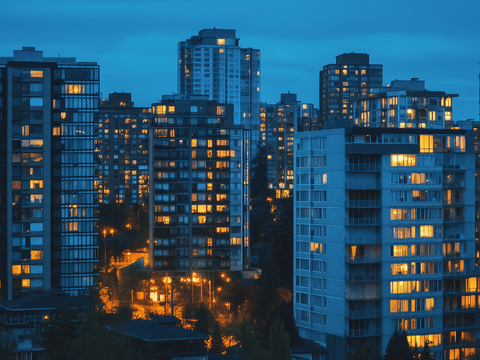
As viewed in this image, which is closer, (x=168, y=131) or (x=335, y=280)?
(x=335, y=280)

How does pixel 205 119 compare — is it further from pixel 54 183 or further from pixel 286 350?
pixel 286 350

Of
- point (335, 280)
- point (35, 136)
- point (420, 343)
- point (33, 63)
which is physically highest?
point (33, 63)

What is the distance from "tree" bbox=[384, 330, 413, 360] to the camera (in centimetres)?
8000

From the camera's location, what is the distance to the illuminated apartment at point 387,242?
289ft

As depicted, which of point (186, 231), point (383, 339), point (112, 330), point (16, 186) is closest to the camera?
point (112, 330)

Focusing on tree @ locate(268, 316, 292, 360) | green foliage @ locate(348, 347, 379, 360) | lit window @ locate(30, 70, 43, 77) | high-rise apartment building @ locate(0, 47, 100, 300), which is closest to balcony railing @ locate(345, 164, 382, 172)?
green foliage @ locate(348, 347, 379, 360)

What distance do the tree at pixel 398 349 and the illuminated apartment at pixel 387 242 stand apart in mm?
5751

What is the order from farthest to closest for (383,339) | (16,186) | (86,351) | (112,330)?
(16,186) → (383,339) → (112,330) → (86,351)

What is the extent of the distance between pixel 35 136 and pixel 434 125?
7926 cm

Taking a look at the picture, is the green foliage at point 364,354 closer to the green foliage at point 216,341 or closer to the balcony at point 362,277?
the balcony at point 362,277

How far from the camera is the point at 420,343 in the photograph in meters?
89.2

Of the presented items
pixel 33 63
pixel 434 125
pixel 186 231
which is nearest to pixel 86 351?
pixel 33 63

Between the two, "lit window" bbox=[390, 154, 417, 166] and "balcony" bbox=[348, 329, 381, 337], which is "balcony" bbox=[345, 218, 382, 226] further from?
"balcony" bbox=[348, 329, 381, 337]

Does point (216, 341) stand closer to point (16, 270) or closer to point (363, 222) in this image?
point (363, 222)
